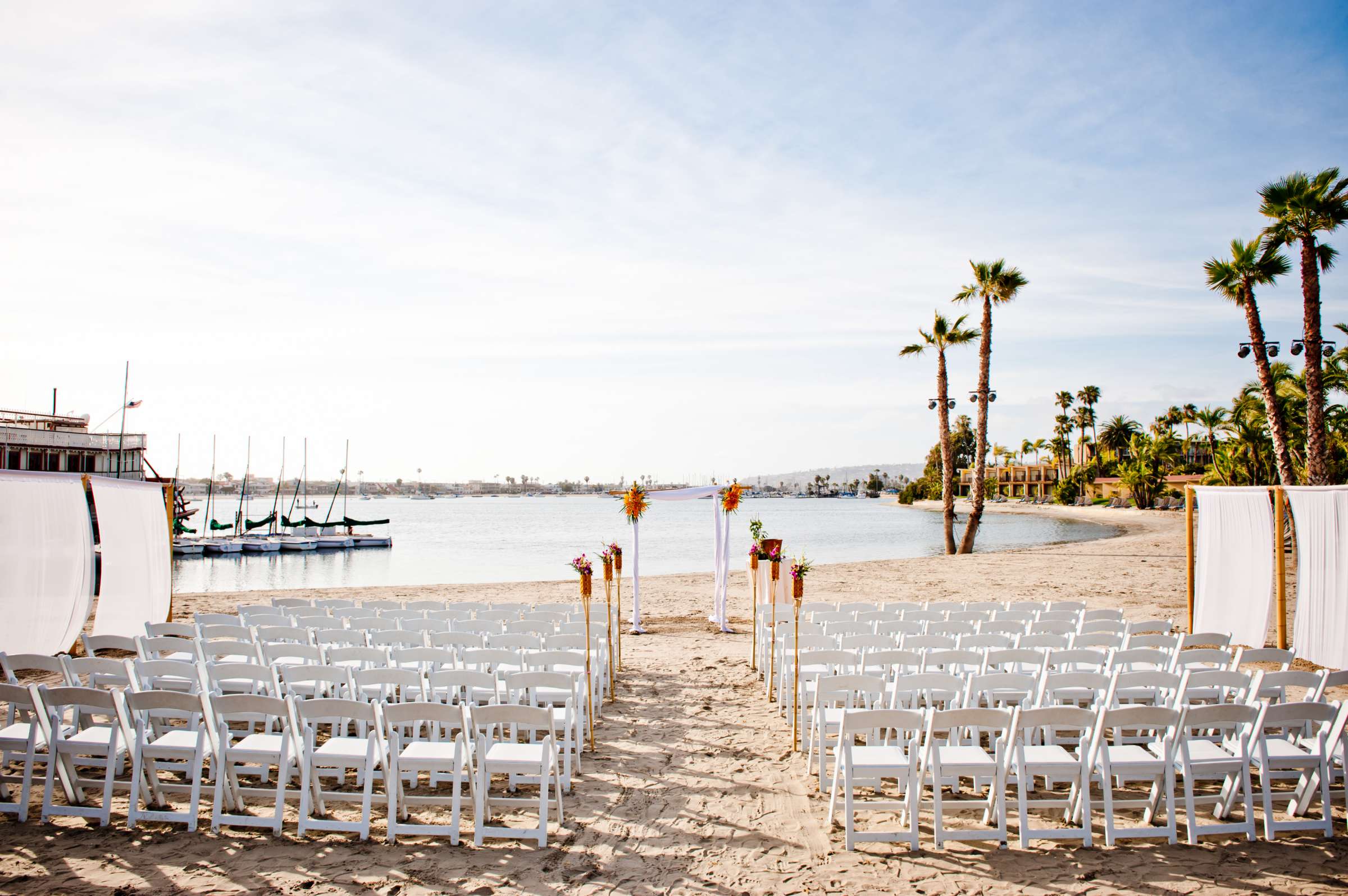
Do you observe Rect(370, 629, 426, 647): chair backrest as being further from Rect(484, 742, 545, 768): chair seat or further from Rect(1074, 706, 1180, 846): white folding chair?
Rect(1074, 706, 1180, 846): white folding chair

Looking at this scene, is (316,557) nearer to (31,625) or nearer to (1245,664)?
(31,625)

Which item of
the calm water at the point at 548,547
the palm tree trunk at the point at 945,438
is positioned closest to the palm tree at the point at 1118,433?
the calm water at the point at 548,547

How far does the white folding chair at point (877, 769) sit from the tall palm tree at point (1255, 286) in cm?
1999

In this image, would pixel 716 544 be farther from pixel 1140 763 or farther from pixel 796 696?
pixel 1140 763

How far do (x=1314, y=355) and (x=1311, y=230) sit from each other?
287cm

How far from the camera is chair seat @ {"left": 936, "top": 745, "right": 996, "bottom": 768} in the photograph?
4.59m

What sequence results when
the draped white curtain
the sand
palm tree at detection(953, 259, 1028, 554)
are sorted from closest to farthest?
the sand, the draped white curtain, palm tree at detection(953, 259, 1028, 554)

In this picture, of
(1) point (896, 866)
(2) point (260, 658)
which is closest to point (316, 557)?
(2) point (260, 658)

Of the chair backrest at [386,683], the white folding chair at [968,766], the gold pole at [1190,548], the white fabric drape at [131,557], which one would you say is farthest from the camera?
the gold pole at [1190,548]

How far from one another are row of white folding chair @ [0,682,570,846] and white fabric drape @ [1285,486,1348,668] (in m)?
9.28

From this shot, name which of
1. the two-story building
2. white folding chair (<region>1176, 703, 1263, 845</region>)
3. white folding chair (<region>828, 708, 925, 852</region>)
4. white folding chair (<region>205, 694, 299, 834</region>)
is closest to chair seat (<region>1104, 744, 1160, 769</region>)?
white folding chair (<region>1176, 703, 1263, 845</region>)

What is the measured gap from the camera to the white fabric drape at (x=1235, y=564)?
10.1 metres

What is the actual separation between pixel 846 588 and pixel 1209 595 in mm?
8690

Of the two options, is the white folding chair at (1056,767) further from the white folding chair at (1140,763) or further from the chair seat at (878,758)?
the chair seat at (878,758)
